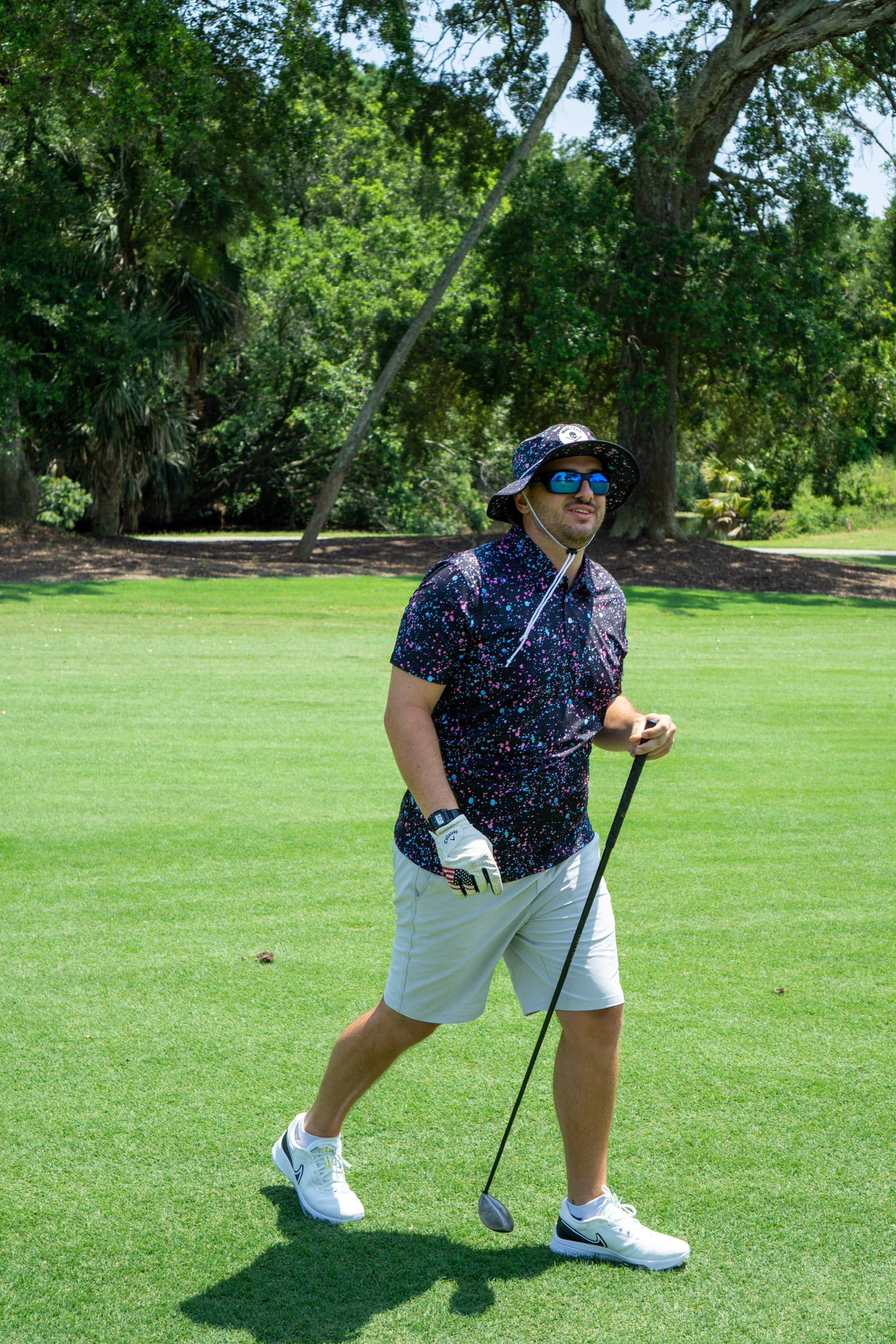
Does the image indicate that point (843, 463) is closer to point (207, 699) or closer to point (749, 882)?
point (207, 699)

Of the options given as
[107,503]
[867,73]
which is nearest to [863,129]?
[867,73]

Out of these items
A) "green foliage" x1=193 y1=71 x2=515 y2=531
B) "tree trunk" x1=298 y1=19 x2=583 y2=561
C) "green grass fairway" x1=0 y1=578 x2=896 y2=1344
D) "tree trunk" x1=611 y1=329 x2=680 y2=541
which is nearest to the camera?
"green grass fairway" x1=0 y1=578 x2=896 y2=1344

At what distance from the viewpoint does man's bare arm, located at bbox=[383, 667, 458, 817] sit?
3039 millimetres

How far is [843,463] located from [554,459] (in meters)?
25.4

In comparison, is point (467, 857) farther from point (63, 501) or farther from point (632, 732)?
point (63, 501)

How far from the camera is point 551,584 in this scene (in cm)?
328

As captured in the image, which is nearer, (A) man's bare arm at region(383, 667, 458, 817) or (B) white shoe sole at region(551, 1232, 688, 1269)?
(A) man's bare arm at region(383, 667, 458, 817)

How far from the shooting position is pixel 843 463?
89.2 ft

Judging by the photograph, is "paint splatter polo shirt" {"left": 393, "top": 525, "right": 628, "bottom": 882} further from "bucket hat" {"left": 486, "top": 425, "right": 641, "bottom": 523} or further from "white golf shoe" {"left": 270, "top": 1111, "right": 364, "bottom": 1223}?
"white golf shoe" {"left": 270, "top": 1111, "right": 364, "bottom": 1223}

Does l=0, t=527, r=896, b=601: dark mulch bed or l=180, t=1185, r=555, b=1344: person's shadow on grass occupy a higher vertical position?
l=0, t=527, r=896, b=601: dark mulch bed

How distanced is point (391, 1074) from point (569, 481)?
6.62 feet

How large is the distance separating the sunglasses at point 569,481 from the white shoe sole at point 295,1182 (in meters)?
1.86

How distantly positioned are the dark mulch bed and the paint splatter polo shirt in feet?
62.5

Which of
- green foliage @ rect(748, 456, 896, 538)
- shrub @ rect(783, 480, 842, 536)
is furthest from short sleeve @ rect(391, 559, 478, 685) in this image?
shrub @ rect(783, 480, 842, 536)
